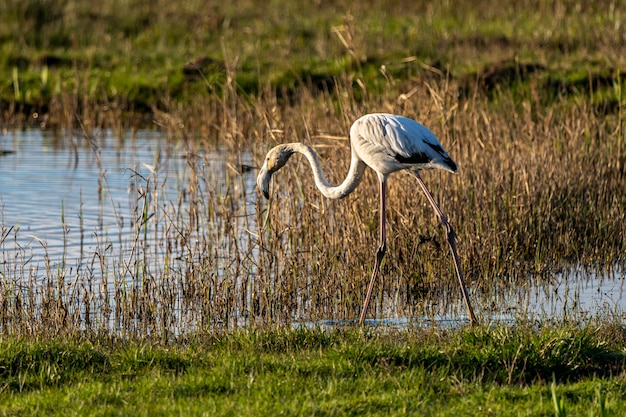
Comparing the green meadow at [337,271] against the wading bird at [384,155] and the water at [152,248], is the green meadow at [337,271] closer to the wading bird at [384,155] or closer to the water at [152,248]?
the water at [152,248]

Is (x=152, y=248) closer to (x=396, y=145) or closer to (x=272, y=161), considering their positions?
(x=272, y=161)

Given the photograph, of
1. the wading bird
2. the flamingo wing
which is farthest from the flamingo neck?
the flamingo wing

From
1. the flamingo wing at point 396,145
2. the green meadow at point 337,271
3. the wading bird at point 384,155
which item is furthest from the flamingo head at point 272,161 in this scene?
the flamingo wing at point 396,145

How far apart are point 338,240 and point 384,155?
3.98 feet

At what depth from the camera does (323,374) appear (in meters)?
5.60

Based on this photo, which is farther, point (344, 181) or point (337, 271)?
point (337, 271)

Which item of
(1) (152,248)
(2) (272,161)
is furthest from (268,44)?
(2) (272,161)

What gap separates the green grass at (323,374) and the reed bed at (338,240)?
0.78 meters

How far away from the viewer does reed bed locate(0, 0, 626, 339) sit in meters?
7.47

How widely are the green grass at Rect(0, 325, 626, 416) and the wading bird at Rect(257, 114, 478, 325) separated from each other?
47.1 inches

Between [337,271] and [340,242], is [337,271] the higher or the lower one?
the lower one

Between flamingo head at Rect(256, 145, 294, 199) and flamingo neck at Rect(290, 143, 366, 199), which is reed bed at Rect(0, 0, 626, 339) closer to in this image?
flamingo head at Rect(256, 145, 294, 199)

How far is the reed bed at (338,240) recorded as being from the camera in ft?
24.5

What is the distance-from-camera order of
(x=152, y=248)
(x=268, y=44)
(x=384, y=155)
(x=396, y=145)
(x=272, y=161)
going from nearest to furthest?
1. (x=396, y=145)
2. (x=384, y=155)
3. (x=272, y=161)
4. (x=152, y=248)
5. (x=268, y=44)
